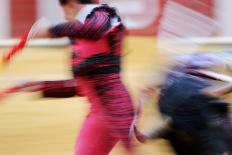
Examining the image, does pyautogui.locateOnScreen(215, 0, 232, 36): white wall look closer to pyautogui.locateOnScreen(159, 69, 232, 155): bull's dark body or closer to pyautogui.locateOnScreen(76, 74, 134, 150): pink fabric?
pyautogui.locateOnScreen(159, 69, 232, 155): bull's dark body

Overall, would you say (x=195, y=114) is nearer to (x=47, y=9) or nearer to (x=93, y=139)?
(x=93, y=139)

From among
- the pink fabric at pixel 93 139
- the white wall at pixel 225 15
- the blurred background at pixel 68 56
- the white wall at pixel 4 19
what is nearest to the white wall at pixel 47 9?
the blurred background at pixel 68 56

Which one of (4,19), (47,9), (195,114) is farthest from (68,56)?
(4,19)

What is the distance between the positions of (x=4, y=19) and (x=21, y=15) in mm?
227

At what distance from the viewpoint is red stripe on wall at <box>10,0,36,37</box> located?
8.55 meters

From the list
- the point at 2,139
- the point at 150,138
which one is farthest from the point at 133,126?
the point at 2,139

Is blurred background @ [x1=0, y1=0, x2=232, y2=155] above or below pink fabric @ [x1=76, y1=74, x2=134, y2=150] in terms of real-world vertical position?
below

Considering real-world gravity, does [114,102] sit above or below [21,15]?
above

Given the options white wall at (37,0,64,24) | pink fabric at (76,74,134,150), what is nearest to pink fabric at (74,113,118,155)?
pink fabric at (76,74,134,150)

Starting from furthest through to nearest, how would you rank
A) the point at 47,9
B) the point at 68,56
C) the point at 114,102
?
the point at 47,9
the point at 68,56
the point at 114,102

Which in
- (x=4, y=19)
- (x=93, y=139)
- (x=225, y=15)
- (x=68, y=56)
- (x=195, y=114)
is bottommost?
(x=225, y=15)

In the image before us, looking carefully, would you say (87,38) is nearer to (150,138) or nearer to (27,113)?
(150,138)

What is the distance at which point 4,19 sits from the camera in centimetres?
866

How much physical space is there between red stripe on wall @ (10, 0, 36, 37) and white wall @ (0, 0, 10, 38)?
0.17ft
